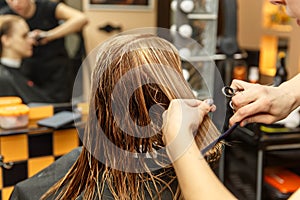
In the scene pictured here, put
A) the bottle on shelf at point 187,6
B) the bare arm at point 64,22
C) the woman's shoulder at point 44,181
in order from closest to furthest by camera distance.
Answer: the woman's shoulder at point 44,181, the bottle on shelf at point 187,6, the bare arm at point 64,22

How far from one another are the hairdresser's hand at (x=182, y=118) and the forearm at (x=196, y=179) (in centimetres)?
4

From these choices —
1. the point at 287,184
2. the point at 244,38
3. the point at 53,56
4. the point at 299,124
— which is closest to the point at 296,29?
the point at 244,38

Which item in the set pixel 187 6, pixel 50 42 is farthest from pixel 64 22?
pixel 187 6

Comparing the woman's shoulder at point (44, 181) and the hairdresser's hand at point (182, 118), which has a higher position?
the hairdresser's hand at point (182, 118)

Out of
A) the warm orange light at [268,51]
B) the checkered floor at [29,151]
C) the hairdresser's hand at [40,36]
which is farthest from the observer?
the warm orange light at [268,51]

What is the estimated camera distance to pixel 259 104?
2.99ft

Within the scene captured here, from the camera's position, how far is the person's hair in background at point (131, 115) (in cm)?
93

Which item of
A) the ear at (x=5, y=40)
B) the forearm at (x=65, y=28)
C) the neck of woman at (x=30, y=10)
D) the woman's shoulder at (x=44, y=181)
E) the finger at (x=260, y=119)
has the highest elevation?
the neck of woman at (x=30, y=10)

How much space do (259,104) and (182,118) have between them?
229 millimetres

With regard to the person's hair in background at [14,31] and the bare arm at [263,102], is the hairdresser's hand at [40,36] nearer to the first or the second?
the person's hair in background at [14,31]

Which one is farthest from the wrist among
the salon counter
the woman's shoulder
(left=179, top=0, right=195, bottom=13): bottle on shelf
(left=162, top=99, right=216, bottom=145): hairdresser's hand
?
(left=179, top=0, right=195, bottom=13): bottle on shelf

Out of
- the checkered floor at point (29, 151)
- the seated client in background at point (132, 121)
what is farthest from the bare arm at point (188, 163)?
the checkered floor at point (29, 151)

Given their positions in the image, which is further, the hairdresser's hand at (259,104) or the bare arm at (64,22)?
the bare arm at (64,22)

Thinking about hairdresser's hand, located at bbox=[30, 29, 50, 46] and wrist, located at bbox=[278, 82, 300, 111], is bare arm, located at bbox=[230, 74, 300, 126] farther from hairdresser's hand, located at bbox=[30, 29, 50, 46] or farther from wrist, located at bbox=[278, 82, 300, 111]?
hairdresser's hand, located at bbox=[30, 29, 50, 46]
